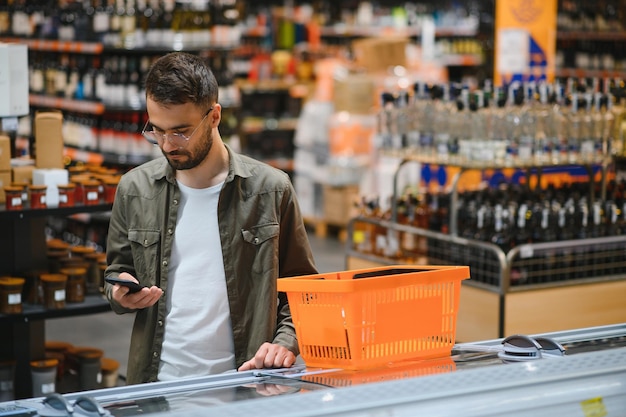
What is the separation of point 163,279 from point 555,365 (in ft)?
3.49

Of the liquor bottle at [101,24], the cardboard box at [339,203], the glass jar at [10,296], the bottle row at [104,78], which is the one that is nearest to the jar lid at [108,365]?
the glass jar at [10,296]

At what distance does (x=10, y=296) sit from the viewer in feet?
14.6

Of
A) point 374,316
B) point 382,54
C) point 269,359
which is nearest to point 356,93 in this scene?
point 382,54

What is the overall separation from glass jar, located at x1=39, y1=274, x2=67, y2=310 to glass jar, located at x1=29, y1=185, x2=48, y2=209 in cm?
33

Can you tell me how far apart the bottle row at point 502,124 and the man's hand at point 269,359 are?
301cm

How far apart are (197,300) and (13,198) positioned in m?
2.11

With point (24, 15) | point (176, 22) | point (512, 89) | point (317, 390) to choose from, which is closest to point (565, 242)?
point (512, 89)

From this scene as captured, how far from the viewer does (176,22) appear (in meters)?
8.22

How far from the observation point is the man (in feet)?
8.64

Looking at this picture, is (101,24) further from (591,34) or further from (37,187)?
(591,34)

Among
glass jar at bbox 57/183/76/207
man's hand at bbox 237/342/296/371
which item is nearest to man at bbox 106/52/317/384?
man's hand at bbox 237/342/296/371

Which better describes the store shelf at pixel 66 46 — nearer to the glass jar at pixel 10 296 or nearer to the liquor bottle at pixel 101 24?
the liquor bottle at pixel 101 24

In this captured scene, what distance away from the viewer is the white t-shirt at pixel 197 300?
103 inches

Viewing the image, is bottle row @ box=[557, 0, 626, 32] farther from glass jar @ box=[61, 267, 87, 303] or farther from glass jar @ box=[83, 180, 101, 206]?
glass jar @ box=[61, 267, 87, 303]
